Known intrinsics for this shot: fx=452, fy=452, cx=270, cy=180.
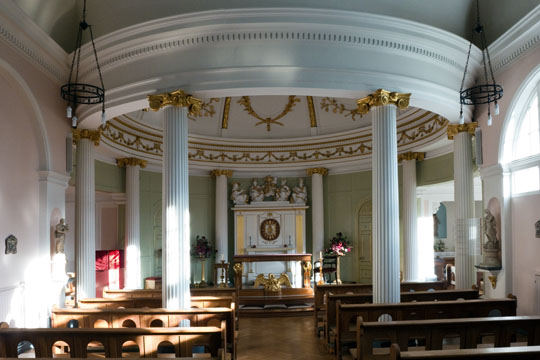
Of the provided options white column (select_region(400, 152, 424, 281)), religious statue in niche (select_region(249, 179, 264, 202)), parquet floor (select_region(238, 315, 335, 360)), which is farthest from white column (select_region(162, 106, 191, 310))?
religious statue in niche (select_region(249, 179, 264, 202))

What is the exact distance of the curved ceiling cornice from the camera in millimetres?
7430

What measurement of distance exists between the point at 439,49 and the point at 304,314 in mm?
6779

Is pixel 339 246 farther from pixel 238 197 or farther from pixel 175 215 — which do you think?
pixel 175 215

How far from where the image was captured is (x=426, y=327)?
5.26 meters

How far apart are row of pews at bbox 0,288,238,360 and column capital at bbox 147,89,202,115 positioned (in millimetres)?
3402

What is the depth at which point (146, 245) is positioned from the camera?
46.6ft

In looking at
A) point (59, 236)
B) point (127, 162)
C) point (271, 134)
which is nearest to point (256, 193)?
point (271, 134)

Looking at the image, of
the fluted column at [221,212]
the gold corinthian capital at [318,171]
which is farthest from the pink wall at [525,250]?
the fluted column at [221,212]

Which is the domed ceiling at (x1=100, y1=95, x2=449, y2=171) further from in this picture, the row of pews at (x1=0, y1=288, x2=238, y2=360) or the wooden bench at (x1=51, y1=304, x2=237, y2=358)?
the wooden bench at (x1=51, y1=304, x2=237, y2=358)

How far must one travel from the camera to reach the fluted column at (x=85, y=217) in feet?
30.3

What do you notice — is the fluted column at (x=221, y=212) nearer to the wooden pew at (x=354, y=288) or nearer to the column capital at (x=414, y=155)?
the wooden pew at (x=354, y=288)

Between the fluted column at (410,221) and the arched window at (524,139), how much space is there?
4558mm

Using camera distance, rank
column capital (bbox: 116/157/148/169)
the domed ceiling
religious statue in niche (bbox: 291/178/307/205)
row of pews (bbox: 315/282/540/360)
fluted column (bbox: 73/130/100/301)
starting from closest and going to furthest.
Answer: row of pews (bbox: 315/282/540/360)
fluted column (bbox: 73/130/100/301)
column capital (bbox: 116/157/148/169)
the domed ceiling
religious statue in niche (bbox: 291/178/307/205)

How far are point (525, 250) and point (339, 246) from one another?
22.8 feet
